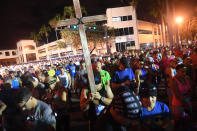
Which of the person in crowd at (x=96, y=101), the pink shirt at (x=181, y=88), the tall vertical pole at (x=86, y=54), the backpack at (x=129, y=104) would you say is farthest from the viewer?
the pink shirt at (x=181, y=88)

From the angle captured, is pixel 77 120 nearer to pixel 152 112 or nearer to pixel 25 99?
pixel 25 99

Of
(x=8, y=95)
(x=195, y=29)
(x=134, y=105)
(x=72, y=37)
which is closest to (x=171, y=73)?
(x=134, y=105)

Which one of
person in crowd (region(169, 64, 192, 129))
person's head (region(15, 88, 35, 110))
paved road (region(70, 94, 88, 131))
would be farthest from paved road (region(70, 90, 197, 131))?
person's head (region(15, 88, 35, 110))

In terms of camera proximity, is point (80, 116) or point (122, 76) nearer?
point (122, 76)

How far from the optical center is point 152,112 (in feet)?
7.73

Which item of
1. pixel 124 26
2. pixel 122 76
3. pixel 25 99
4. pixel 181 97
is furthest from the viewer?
pixel 124 26

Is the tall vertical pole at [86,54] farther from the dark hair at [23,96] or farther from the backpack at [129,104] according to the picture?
the dark hair at [23,96]

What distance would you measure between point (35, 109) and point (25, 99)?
235mm

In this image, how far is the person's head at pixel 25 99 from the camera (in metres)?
2.27

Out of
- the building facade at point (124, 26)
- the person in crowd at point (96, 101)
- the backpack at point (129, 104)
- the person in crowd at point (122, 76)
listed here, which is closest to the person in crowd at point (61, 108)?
the person in crowd at point (96, 101)

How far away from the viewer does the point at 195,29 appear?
30.2 meters

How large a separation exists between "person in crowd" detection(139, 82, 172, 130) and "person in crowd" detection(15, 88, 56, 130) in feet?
5.09

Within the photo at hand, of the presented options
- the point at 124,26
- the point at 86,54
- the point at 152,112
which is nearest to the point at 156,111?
the point at 152,112

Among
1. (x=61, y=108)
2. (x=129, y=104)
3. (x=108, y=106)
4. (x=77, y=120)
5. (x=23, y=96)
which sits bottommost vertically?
(x=77, y=120)
